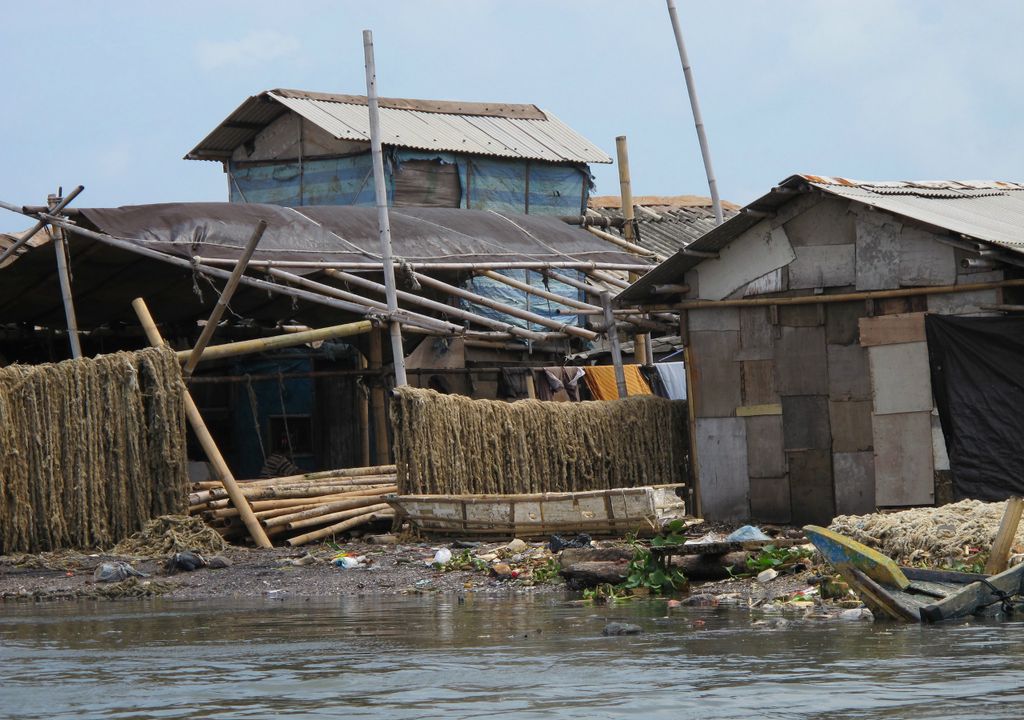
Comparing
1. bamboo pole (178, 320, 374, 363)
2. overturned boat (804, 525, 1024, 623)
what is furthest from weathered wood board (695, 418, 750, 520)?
overturned boat (804, 525, 1024, 623)

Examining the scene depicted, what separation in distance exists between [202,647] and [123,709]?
7.39 feet

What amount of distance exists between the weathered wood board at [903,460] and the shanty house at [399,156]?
1298 centimetres

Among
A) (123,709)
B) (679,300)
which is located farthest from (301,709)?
(679,300)

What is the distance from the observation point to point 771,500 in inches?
633

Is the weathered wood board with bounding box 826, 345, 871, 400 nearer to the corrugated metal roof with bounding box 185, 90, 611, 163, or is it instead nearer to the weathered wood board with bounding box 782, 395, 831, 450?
the weathered wood board with bounding box 782, 395, 831, 450

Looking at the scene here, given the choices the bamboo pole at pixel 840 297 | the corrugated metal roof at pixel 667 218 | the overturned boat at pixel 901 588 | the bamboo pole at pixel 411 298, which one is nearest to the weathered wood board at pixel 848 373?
the bamboo pole at pixel 840 297

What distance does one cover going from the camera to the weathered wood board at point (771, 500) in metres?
16.0

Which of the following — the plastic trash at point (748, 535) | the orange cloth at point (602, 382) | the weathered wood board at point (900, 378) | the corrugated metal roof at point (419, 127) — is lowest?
the plastic trash at point (748, 535)

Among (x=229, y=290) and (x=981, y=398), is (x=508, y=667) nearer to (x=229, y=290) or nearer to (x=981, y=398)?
(x=981, y=398)

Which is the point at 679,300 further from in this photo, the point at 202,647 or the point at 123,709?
the point at 123,709

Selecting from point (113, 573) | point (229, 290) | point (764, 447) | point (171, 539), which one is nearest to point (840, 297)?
point (764, 447)

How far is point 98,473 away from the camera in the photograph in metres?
15.5

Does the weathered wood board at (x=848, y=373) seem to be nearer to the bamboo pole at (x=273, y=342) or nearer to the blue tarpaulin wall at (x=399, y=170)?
the bamboo pole at (x=273, y=342)

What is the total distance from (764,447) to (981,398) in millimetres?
2399
